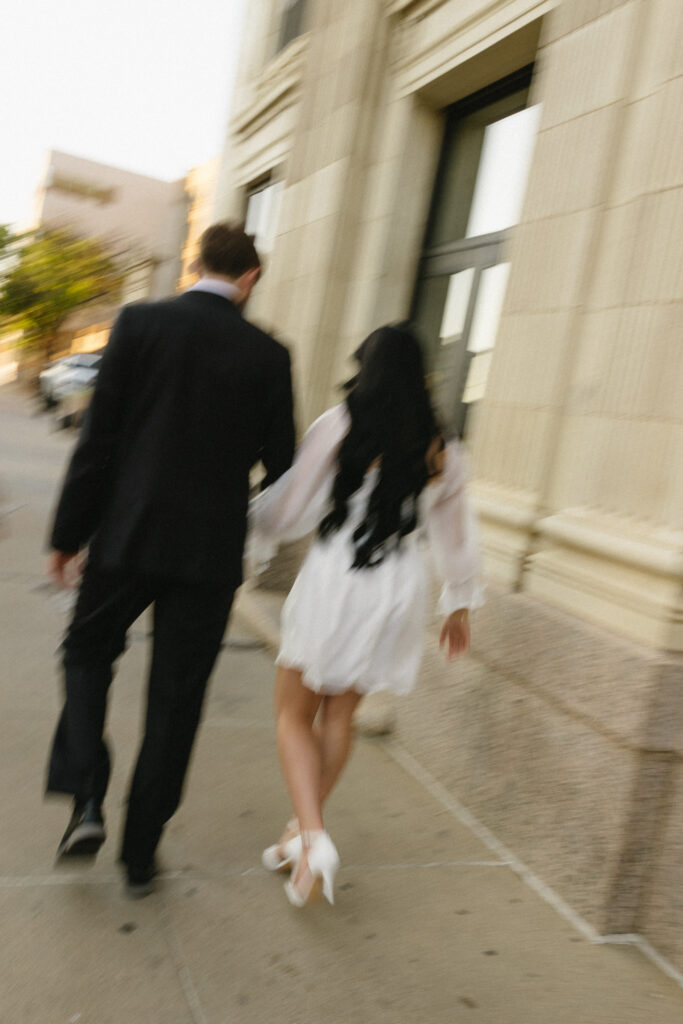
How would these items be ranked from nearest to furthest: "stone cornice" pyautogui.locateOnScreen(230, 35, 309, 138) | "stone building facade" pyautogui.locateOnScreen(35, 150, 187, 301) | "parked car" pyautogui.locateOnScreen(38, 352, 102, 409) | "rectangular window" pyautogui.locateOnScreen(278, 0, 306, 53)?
1. "stone cornice" pyautogui.locateOnScreen(230, 35, 309, 138)
2. "rectangular window" pyautogui.locateOnScreen(278, 0, 306, 53)
3. "parked car" pyautogui.locateOnScreen(38, 352, 102, 409)
4. "stone building facade" pyautogui.locateOnScreen(35, 150, 187, 301)

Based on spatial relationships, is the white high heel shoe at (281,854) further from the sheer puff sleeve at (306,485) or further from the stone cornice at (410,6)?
the stone cornice at (410,6)

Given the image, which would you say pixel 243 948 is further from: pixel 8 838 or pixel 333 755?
pixel 8 838

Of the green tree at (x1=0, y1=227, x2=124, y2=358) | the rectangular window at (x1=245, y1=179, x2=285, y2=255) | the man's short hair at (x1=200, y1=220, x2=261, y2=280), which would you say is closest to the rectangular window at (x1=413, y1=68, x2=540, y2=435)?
the rectangular window at (x1=245, y1=179, x2=285, y2=255)

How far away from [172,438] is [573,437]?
1.86m

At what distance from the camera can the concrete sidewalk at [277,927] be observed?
97.1 inches

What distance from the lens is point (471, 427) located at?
18.4 feet

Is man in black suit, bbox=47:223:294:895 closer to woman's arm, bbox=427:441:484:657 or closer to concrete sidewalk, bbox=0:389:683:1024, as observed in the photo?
concrete sidewalk, bbox=0:389:683:1024

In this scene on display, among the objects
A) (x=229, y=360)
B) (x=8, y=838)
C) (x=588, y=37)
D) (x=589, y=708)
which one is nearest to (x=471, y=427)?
(x=588, y=37)

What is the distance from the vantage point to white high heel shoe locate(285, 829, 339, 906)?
2.71m

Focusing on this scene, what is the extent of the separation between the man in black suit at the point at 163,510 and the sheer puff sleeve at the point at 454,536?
1.82 feet

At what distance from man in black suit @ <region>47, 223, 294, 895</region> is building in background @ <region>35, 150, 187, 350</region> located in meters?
47.5

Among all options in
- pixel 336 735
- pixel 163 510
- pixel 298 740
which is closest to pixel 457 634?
pixel 336 735

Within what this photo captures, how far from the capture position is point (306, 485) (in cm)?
291

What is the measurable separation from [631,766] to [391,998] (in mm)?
1041
